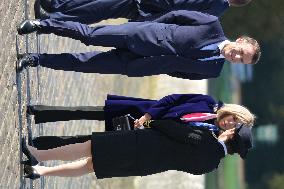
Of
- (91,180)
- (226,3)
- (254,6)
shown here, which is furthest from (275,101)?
(226,3)

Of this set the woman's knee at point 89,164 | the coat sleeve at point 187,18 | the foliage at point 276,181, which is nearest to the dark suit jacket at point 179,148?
the woman's knee at point 89,164

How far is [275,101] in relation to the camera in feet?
73.3

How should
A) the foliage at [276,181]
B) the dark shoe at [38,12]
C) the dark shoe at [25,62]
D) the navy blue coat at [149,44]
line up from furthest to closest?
the foliage at [276,181], the dark shoe at [38,12], the dark shoe at [25,62], the navy blue coat at [149,44]

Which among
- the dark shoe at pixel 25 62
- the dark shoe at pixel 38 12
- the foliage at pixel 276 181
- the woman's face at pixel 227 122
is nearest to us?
the woman's face at pixel 227 122

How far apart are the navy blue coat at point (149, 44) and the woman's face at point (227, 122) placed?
50cm

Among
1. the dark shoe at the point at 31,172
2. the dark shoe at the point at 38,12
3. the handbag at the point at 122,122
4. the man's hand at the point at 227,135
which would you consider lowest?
the dark shoe at the point at 31,172

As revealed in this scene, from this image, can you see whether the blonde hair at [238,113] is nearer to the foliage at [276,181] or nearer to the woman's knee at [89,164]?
the woman's knee at [89,164]

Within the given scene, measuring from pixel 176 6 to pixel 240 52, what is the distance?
701mm

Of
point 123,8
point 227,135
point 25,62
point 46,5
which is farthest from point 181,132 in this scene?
point 46,5

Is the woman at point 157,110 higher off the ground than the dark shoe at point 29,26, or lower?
lower

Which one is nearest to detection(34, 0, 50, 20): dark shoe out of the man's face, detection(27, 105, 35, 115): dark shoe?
detection(27, 105, 35, 115): dark shoe

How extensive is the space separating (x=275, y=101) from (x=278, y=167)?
2.44 meters

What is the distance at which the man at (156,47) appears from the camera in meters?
6.00

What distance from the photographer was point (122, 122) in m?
6.21
